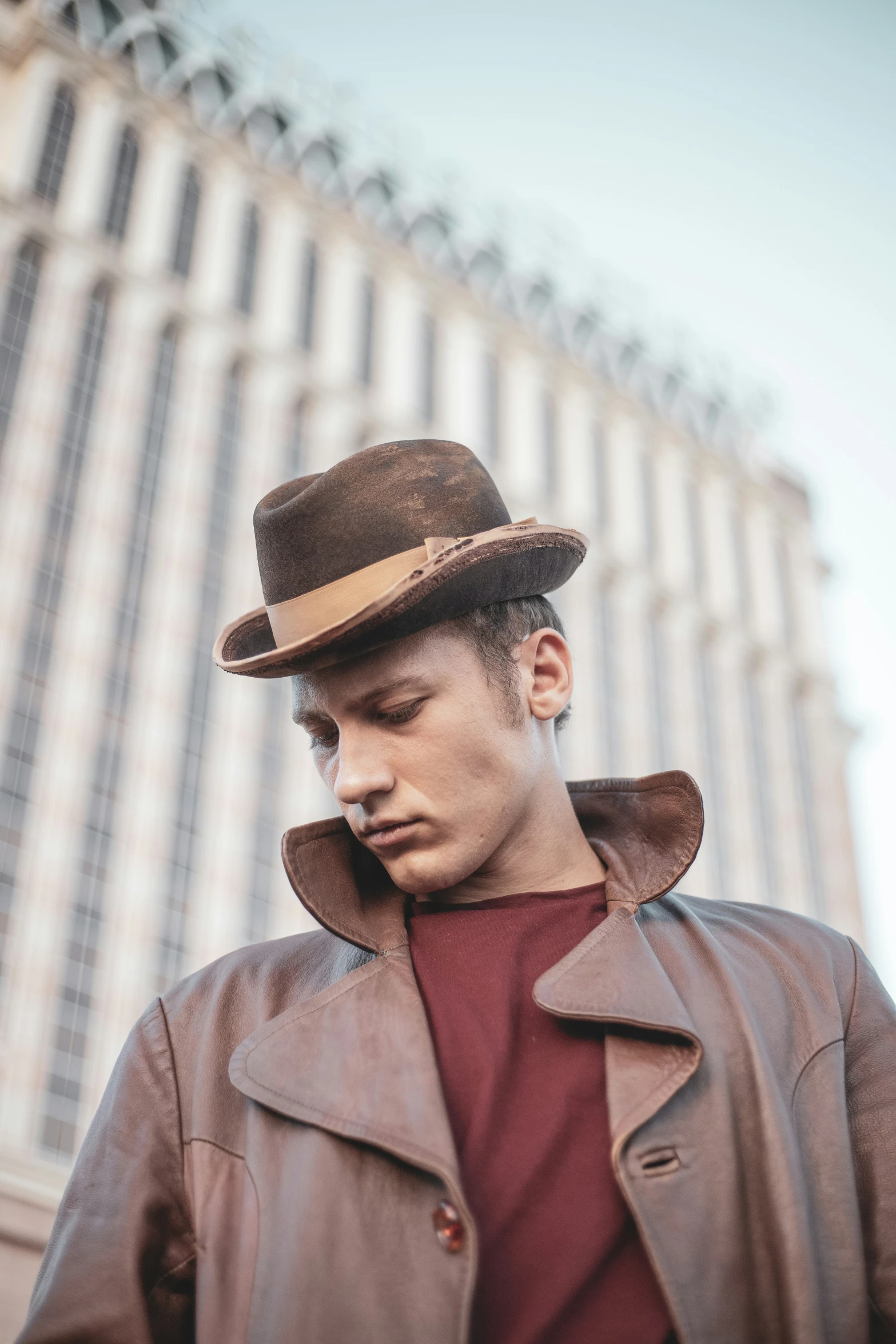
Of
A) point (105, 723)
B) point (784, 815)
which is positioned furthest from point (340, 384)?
point (784, 815)

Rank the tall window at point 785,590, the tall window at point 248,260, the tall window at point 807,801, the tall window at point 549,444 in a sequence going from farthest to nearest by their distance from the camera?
the tall window at point 785,590
the tall window at point 549,444
the tall window at point 807,801
the tall window at point 248,260

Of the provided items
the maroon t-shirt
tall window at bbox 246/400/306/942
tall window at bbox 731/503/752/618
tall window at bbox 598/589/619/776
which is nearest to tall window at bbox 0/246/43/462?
tall window at bbox 246/400/306/942

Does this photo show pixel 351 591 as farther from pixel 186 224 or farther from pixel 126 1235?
pixel 186 224

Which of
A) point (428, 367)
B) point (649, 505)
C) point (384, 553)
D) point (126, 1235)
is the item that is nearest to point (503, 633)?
point (384, 553)

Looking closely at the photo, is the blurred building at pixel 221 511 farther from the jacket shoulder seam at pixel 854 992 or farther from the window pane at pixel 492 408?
the jacket shoulder seam at pixel 854 992

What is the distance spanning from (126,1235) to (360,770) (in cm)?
82

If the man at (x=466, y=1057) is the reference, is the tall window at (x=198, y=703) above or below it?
above

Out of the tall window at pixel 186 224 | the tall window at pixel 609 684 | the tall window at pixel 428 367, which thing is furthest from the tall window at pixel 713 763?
the tall window at pixel 186 224

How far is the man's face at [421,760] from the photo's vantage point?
8.22ft

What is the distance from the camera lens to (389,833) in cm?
251

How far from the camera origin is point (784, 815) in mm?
42656

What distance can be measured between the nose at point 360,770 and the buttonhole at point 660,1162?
71 centimetres

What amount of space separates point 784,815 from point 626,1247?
4162cm

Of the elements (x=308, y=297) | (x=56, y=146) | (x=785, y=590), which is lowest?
(x=785, y=590)
